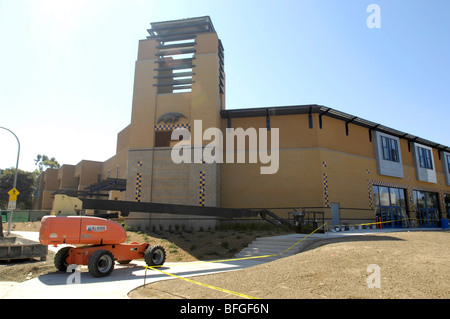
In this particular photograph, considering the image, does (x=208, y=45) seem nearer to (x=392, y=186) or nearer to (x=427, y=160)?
(x=392, y=186)

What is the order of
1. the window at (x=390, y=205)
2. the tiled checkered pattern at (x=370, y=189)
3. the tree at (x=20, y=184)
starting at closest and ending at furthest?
the tiled checkered pattern at (x=370, y=189) < the window at (x=390, y=205) < the tree at (x=20, y=184)

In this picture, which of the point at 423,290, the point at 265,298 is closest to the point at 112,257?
the point at 265,298

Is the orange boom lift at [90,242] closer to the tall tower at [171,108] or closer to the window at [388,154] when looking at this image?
the tall tower at [171,108]

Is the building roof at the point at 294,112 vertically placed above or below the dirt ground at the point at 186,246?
above

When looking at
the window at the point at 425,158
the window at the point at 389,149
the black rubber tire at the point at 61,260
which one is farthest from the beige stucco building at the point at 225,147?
the black rubber tire at the point at 61,260

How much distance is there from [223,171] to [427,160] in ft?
80.6

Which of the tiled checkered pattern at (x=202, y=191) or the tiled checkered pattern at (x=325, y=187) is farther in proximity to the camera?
the tiled checkered pattern at (x=325, y=187)

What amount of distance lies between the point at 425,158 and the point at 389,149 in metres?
7.10

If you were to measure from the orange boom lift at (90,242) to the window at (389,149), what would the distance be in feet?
84.6

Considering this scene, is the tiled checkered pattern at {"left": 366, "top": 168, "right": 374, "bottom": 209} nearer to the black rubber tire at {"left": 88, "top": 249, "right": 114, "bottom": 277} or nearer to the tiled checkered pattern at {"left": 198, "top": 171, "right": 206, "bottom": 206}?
the tiled checkered pattern at {"left": 198, "top": 171, "right": 206, "bottom": 206}

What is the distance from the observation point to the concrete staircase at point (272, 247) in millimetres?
14038

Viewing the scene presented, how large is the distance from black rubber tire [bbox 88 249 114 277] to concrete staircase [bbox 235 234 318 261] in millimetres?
6669

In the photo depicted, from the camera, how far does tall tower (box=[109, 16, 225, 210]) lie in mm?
22297
